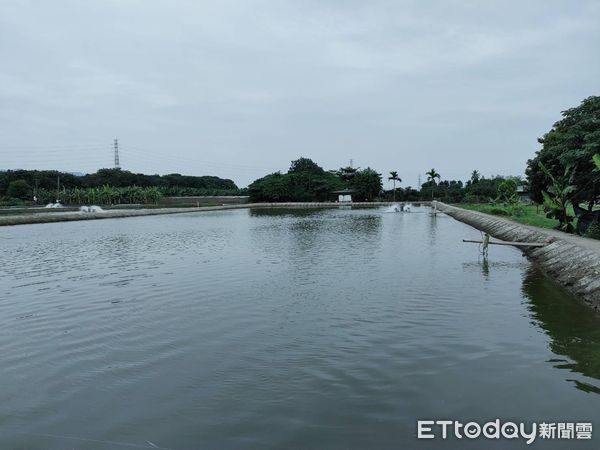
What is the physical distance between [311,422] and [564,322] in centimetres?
762

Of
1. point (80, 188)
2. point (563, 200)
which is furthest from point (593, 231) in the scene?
point (80, 188)

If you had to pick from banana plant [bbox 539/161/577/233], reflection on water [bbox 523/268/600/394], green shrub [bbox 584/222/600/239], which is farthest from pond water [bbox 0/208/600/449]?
banana plant [bbox 539/161/577/233]

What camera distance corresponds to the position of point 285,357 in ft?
27.4

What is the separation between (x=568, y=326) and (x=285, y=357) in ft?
21.6

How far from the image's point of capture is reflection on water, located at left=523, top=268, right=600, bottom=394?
25.8ft

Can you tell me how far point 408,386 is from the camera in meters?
7.02

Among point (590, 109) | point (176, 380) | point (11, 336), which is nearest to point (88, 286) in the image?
point (11, 336)

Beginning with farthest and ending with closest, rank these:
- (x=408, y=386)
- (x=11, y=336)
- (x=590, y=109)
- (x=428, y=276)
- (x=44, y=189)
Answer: (x=44, y=189)
(x=590, y=109)
(x=428, y=276)
(x=11, y=336)
(x=408, y=386)

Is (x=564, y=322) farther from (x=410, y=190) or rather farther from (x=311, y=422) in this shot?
(x=410, y=190)

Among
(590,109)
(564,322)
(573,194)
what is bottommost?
(564,322)

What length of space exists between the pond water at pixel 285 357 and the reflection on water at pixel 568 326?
5cm

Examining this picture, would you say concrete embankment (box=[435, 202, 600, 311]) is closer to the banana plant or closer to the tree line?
the banana plant

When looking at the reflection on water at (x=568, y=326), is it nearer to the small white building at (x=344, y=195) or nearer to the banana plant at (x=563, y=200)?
the banana plant at (x=563, y=200)

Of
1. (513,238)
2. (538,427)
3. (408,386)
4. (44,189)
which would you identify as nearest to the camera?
(538,427)
